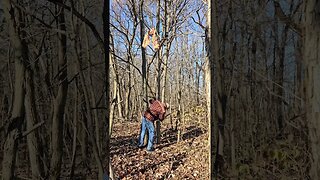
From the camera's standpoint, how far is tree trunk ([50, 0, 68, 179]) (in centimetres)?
132

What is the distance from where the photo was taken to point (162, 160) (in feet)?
12.1

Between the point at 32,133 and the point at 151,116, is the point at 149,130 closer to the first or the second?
the point at 151,116

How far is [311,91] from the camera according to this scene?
4.99 ft

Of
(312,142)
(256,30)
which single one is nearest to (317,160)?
(312,142)

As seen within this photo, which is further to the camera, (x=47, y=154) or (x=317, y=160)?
(x=317, y=160)

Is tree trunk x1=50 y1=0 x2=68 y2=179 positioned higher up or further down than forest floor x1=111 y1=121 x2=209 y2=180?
higher up

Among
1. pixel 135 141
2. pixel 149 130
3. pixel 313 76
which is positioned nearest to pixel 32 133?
pixel 313 76

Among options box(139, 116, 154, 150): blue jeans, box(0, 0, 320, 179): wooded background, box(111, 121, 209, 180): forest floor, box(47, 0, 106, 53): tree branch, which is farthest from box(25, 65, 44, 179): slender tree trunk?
box(139, 116, 154, 150): blue jeans

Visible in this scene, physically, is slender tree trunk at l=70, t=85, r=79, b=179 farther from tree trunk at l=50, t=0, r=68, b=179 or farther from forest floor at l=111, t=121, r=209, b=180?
forest floor at l=111, t=121, r=209, b=180

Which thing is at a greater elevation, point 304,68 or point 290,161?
point 304,68

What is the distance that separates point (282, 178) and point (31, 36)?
1302 mm

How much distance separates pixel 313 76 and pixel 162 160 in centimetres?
243

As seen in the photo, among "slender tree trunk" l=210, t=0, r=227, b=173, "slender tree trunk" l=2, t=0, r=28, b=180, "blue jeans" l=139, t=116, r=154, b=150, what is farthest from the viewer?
"blue jeans" l=139, t=116, r=154, b=150

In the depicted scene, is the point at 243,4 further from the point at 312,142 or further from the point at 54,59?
the point at 54,59
